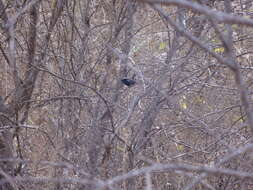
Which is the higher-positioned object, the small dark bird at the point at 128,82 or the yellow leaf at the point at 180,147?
the small dark bird at the point at 128,82

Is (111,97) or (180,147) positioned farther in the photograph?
(111,97)

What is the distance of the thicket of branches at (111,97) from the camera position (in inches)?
140

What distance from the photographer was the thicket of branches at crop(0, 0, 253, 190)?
356 cm

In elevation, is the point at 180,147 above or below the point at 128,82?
below

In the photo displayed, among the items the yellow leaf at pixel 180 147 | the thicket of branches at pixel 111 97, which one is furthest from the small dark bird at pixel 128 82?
the yellow leaf at pixel 180 147

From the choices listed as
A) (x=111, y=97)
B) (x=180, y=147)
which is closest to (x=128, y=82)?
(x=111, y=97)

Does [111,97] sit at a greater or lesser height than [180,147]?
greater

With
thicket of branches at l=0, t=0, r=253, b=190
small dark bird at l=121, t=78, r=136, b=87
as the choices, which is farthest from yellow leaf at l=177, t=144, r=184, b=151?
small dark bird at l=121, t=78, r=136, b=87

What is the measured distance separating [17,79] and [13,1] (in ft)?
1.95

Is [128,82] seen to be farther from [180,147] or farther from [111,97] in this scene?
[180,147]

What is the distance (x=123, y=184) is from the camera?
142 inches

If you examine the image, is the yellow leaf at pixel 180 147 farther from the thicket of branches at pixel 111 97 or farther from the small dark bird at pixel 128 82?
the small dark bird at pixel 128 82

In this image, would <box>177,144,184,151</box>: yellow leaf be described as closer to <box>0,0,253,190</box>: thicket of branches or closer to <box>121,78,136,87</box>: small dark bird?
<box>0,0,253,190</box>: thicket of branches

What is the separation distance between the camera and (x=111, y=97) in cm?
417
